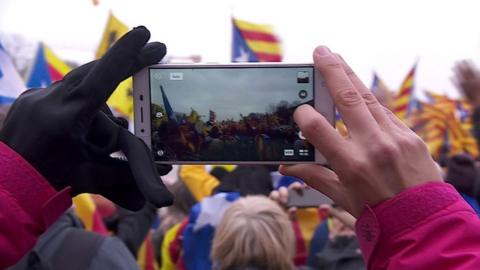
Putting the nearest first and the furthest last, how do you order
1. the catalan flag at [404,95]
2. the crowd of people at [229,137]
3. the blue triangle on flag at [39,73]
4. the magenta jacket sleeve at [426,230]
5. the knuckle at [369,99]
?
1. the magenta jacket sleeve at [426,230]
2. the knuckle at [369,99]
3. the crowd of people at [229,137]
4. the blue triangle on flag at [39,73]
5. the catalan flag at [404,95]

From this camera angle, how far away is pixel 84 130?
1050 millimetres

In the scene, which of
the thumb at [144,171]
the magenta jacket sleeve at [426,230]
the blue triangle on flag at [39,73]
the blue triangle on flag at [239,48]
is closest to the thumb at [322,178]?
the magenta jacket sleeve at [426,230]

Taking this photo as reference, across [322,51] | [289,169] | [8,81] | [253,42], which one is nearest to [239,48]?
[253,42]

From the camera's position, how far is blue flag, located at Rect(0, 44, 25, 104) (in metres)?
3.68

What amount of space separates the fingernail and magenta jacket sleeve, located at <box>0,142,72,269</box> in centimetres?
48

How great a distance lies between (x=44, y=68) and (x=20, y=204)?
445cm

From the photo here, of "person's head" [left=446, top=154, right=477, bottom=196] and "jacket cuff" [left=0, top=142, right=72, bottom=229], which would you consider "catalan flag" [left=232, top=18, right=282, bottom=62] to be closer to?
"person's head" [left=446, top=154, right=477, bottom=196]

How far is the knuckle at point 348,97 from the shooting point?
89cm

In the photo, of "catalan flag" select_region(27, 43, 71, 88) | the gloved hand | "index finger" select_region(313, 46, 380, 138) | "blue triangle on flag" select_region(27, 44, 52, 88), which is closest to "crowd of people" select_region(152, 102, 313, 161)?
the gloved hand

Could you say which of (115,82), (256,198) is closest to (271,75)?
(115,82)

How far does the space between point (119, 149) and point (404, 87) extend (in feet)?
29.7

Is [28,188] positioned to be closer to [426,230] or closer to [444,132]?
[426,230]

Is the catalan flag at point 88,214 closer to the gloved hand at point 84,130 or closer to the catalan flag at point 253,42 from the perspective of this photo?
the gloved hand at point 84,130

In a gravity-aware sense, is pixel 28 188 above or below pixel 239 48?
above
